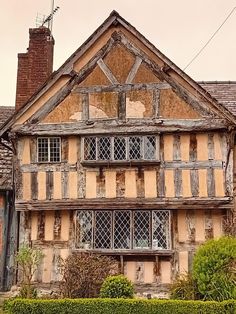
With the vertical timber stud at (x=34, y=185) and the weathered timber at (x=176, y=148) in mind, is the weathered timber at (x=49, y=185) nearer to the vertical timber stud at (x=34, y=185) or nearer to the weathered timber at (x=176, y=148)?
the vertical timber stud at (x=34, y=185)

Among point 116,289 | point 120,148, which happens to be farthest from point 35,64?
point 116,289

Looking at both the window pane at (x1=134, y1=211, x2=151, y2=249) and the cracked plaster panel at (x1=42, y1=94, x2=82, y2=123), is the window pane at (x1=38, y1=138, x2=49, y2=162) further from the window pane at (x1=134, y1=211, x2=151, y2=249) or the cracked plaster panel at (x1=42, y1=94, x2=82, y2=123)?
the window pane at (x1=134, y1=211, x2=151, y2=249)

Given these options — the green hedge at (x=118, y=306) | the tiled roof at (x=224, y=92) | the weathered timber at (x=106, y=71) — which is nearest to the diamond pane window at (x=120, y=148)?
the weathered timber at (x=106, y=71)

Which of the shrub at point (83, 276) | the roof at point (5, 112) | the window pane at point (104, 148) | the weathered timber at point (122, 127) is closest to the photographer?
the shrub at point (83, 276)

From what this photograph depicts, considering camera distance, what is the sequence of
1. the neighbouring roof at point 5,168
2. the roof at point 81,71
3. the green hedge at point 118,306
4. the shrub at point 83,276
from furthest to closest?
the neighbouring roof at point 5,168, the roof at point 81,71, the shrub at point 83,276, the green hedge at point 118,306

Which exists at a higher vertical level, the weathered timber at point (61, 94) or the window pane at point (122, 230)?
the weathered timber at point (61, 94)

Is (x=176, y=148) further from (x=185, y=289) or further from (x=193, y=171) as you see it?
(x=185, y=289)

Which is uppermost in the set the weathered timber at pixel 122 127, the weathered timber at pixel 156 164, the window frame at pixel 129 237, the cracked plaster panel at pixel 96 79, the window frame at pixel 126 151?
the cracked plaster panel at pixel 96 79

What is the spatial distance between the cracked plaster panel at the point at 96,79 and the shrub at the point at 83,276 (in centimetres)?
508

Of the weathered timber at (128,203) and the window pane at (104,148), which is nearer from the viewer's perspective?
the weathered timber at (128,203)

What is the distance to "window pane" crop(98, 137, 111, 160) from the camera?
15.4m

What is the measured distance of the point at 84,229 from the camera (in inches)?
604

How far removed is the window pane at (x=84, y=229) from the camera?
15.2 m

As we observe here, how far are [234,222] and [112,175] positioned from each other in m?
3.66
